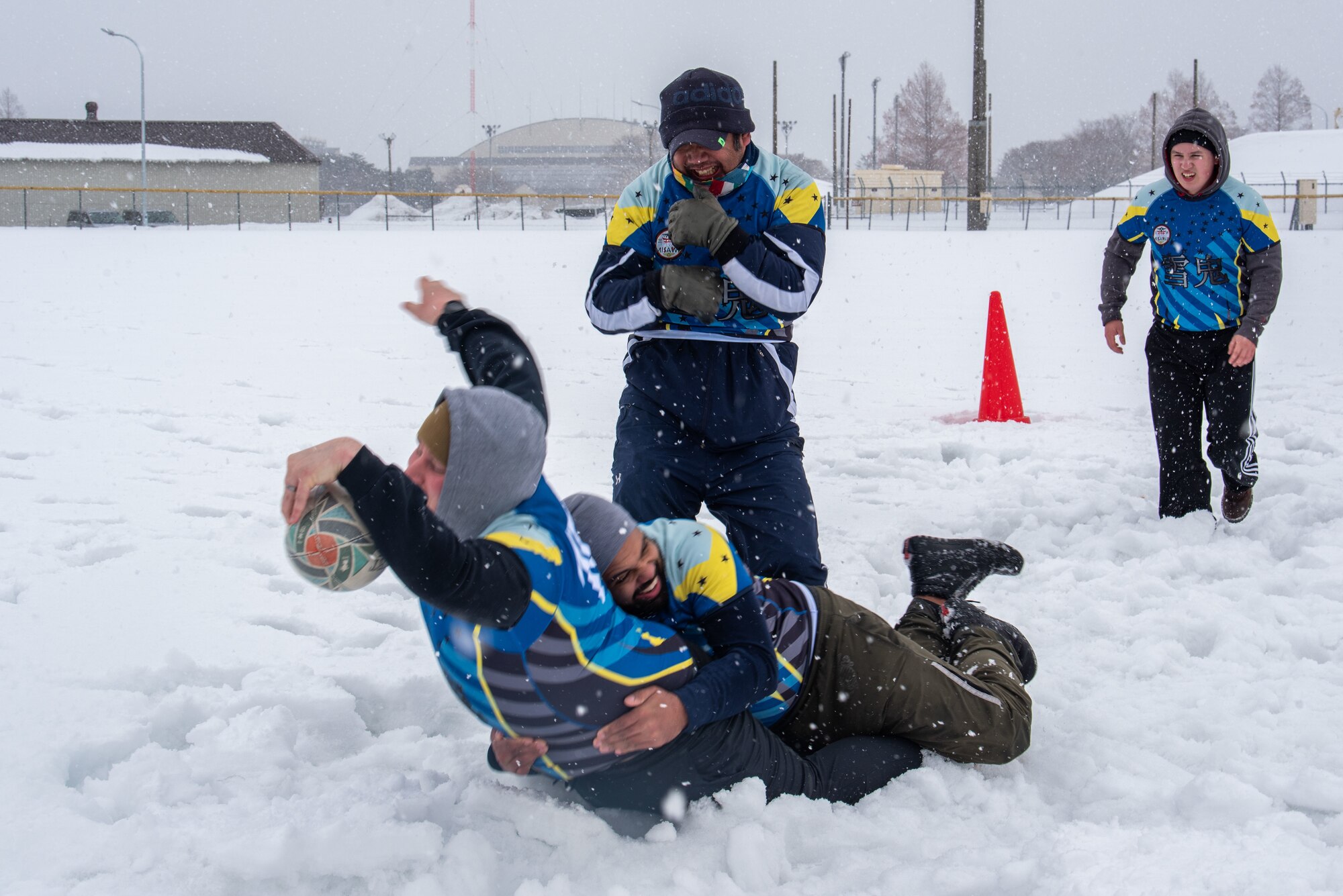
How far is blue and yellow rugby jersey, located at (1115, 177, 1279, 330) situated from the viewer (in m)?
4.37

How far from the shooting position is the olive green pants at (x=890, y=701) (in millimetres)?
2568

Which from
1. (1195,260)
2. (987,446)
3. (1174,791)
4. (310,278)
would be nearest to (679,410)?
(1174,791)

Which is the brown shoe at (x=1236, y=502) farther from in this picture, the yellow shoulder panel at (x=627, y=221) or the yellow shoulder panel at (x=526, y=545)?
the yellow shoulder panel at (x=526, y=545)

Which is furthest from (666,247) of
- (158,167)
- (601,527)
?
(158,167)

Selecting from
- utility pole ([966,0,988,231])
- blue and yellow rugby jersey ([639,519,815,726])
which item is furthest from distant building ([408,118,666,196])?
blue and yellow rugby jersey ([639,519,815,726])

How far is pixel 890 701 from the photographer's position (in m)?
2.57

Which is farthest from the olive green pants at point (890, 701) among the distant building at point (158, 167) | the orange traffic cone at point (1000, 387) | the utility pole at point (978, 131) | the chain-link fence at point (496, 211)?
the distant building at point (158, 167)

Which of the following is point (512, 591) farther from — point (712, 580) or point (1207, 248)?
point (1207, 248)

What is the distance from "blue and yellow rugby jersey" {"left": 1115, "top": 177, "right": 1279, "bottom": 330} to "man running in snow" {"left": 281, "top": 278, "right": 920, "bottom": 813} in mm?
2916

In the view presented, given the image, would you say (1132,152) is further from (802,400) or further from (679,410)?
(679,410)

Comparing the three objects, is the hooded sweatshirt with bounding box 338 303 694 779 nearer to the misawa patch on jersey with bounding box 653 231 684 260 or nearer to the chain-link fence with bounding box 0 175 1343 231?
the misawa patch on jersey with bounding box 653 231 684 260

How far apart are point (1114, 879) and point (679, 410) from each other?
1756mm

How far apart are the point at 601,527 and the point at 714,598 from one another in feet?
0.98

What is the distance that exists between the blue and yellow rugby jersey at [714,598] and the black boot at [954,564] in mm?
838
